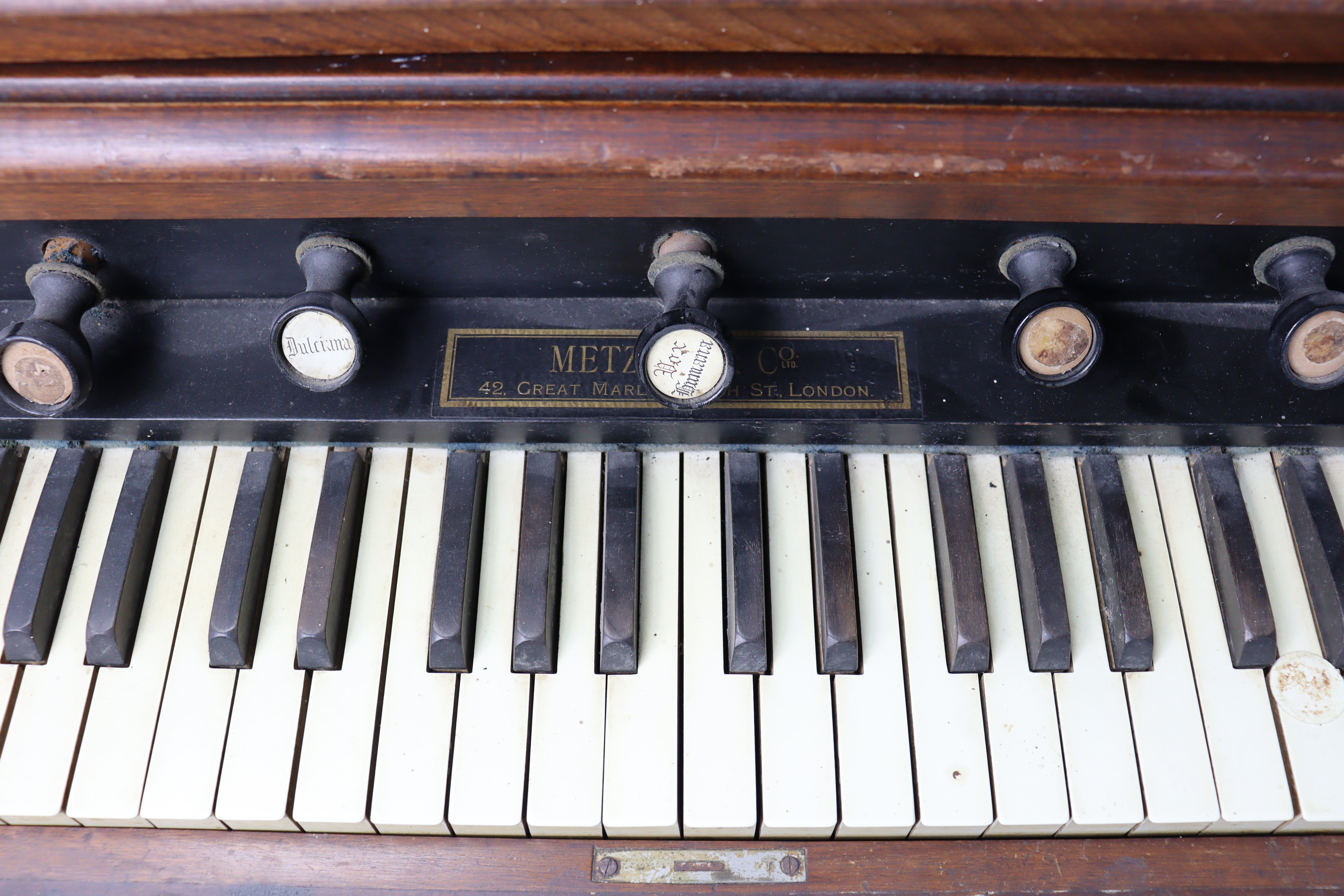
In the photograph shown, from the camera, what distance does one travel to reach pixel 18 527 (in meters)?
1.30

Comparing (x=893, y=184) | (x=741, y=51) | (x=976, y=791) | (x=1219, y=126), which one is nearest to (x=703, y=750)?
(x=976, y=791)

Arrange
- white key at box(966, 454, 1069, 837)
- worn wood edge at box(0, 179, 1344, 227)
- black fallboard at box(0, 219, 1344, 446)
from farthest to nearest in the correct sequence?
black fallboard at box(0, 219, 1344, 446), white key at box(966, 454, 1069, 837), worn wood edge at box(0, 179, 1344, 227)

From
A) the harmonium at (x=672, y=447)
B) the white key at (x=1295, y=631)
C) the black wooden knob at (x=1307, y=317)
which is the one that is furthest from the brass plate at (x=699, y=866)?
the black wooden knob at (x=1307, y=317)

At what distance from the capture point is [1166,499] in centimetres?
132

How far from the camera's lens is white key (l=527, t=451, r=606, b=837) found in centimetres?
113

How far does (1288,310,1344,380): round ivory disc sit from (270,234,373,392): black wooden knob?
120cm

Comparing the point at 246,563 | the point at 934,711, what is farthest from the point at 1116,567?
the point at 246,563

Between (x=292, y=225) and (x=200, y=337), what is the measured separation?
0.29 meters

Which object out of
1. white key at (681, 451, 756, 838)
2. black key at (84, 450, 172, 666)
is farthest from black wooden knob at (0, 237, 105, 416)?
white key at (681, 451, 756, 838)

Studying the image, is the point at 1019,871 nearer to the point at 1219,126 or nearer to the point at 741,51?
the point at 1219,126

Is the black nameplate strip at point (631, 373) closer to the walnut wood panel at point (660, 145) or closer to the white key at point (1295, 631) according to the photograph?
the walnut wood panel at point (660, 145)

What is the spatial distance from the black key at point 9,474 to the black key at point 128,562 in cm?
17

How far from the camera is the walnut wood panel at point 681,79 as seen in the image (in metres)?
0.98

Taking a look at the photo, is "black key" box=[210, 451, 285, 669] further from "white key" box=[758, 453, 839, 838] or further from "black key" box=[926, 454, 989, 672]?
"black key" box=[926, 454, 989, 672]
